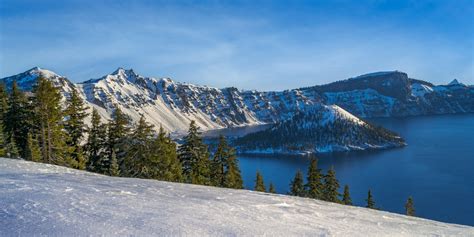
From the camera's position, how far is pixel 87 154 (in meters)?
44.0

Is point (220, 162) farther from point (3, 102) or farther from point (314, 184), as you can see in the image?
point (3, 102)

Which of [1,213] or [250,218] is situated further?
[250,218]

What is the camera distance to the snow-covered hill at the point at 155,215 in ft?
31.4

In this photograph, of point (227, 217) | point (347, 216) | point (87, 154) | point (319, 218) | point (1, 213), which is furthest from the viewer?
point (87, 154)

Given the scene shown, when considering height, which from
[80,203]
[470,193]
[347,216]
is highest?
[80,203]

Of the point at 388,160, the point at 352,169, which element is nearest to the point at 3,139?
the point at 352,169

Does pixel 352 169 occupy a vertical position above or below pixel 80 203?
below

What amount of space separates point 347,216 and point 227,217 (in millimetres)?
5879

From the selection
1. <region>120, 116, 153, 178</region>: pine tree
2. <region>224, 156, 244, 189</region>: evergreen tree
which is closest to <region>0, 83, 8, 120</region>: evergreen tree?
<region>120, 116, 153, 178</region>: pine tree

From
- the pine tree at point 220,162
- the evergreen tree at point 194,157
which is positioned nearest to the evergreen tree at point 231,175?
the pine tree at point 220,162

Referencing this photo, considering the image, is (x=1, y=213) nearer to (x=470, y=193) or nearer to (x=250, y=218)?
(x=250, y=218)

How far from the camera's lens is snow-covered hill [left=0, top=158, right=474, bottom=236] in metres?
9.58

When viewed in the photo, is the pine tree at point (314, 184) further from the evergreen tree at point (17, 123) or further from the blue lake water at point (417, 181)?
the blue lake water at point (417, 181)

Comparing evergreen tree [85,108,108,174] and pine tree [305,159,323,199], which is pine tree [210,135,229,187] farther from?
pine tree [305,159,323,199]
